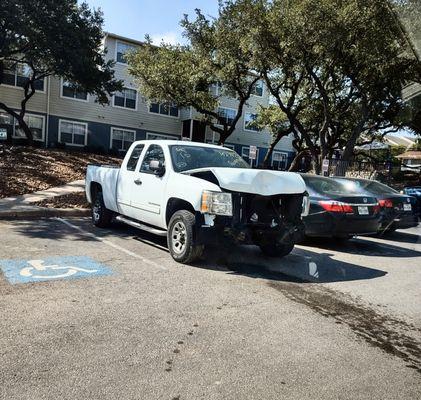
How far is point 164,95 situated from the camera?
86.6 feet

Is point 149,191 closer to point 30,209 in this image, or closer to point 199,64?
point 30,209

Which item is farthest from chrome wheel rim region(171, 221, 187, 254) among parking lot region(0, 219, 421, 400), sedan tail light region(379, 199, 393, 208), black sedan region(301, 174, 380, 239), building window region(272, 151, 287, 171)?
building window region(272, 151, 287, 171)

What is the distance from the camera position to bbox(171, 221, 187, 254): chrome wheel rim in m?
6.65

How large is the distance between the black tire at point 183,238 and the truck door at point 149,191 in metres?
0.52

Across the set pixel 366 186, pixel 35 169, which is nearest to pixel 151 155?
pixel 366 186

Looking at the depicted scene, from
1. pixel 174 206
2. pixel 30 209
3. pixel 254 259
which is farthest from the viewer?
pixel 30 209

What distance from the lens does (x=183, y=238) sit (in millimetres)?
6695

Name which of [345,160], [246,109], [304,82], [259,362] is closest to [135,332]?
[259,362]

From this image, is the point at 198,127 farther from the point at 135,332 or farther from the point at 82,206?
the point at 135,332

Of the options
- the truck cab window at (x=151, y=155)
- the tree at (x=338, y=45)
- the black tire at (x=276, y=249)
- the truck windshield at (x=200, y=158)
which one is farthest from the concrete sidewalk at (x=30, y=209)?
the tree at (x=338, y=45)

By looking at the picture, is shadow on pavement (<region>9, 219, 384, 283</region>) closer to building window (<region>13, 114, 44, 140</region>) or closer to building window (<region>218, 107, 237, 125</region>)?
building window (<region>13, 114, 44, 140</region>)

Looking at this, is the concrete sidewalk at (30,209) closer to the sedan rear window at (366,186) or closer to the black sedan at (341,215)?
the black sedan at (341,215)

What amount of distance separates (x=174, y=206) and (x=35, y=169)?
11494mm

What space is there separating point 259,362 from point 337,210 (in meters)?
5.74
